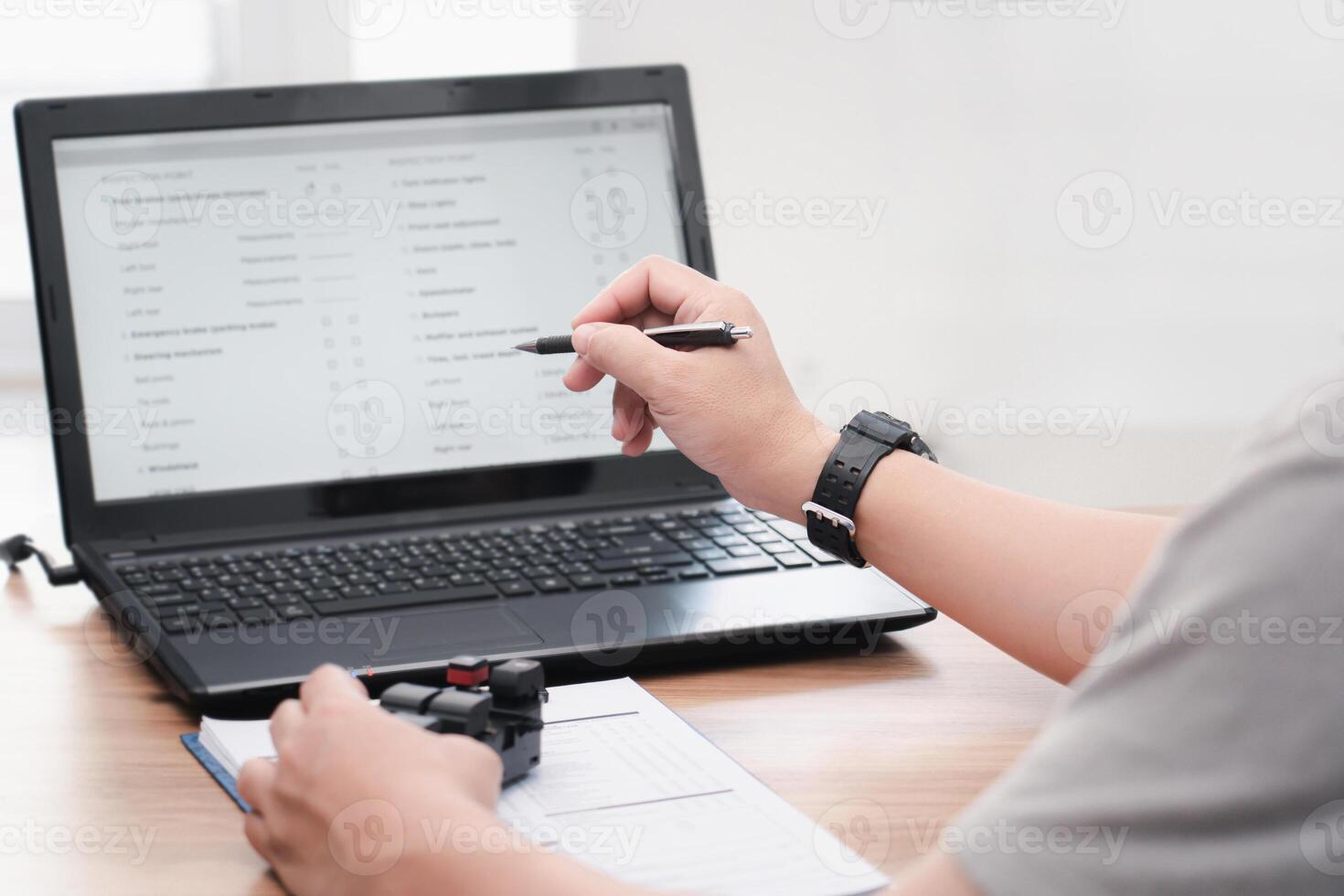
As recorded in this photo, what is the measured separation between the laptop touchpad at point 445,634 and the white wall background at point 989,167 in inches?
39.8

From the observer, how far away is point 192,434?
3.10ft

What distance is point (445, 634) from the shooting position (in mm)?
750

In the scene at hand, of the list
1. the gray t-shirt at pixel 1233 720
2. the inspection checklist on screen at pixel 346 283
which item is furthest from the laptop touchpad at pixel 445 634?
the gray t-shirt at pixel 1233 720

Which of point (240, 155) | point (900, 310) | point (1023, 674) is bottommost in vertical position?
point (1023, 674)

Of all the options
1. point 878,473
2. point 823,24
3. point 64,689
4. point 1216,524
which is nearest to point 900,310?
point 823,24

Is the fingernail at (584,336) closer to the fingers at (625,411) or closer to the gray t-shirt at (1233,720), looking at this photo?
the fingers at (625,411)

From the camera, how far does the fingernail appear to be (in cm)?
82

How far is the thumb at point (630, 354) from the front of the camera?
808 mm

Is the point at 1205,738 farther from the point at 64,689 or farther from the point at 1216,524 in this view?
the point at 64,689

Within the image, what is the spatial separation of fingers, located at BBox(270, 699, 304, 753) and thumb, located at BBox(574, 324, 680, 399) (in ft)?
1.05

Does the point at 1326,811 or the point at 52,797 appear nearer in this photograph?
the point at 1326,811

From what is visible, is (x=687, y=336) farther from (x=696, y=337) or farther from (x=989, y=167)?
(x=989, y=167)

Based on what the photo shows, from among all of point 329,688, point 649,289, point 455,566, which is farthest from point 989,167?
point 329,688

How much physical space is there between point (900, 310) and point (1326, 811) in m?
1.37
